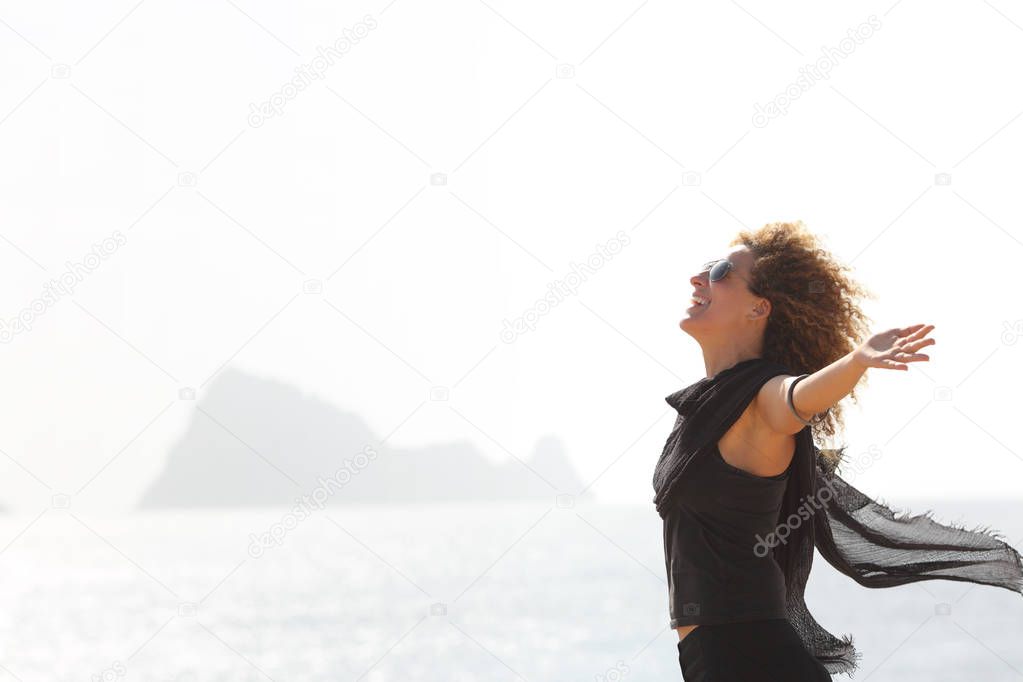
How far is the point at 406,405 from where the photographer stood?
360 feet

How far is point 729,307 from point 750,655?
37.1 inches

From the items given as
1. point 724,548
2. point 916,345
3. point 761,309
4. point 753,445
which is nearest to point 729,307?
point 761,309

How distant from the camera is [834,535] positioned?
360 cm

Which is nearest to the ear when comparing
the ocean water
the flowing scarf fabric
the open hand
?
the flowing scarf fabric

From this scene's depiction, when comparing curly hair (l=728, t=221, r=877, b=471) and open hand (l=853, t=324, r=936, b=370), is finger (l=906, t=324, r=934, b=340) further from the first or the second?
curly hair (l=728, t=221, r=877, b=471)

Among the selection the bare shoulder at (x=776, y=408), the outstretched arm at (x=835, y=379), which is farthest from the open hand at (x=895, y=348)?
the bare shoulder at (x=776, y=408)

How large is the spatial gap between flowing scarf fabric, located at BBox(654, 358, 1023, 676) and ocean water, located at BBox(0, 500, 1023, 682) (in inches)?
238

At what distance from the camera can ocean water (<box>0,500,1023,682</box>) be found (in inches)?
1195

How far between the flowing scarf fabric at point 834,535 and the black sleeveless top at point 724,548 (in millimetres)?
67

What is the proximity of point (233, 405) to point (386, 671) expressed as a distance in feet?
395

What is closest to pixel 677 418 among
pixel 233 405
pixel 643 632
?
pixel 643 632

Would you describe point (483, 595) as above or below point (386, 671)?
above

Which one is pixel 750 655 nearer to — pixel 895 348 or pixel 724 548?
pixel 724 548

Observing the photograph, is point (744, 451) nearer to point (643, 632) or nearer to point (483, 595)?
point (643, 632)
